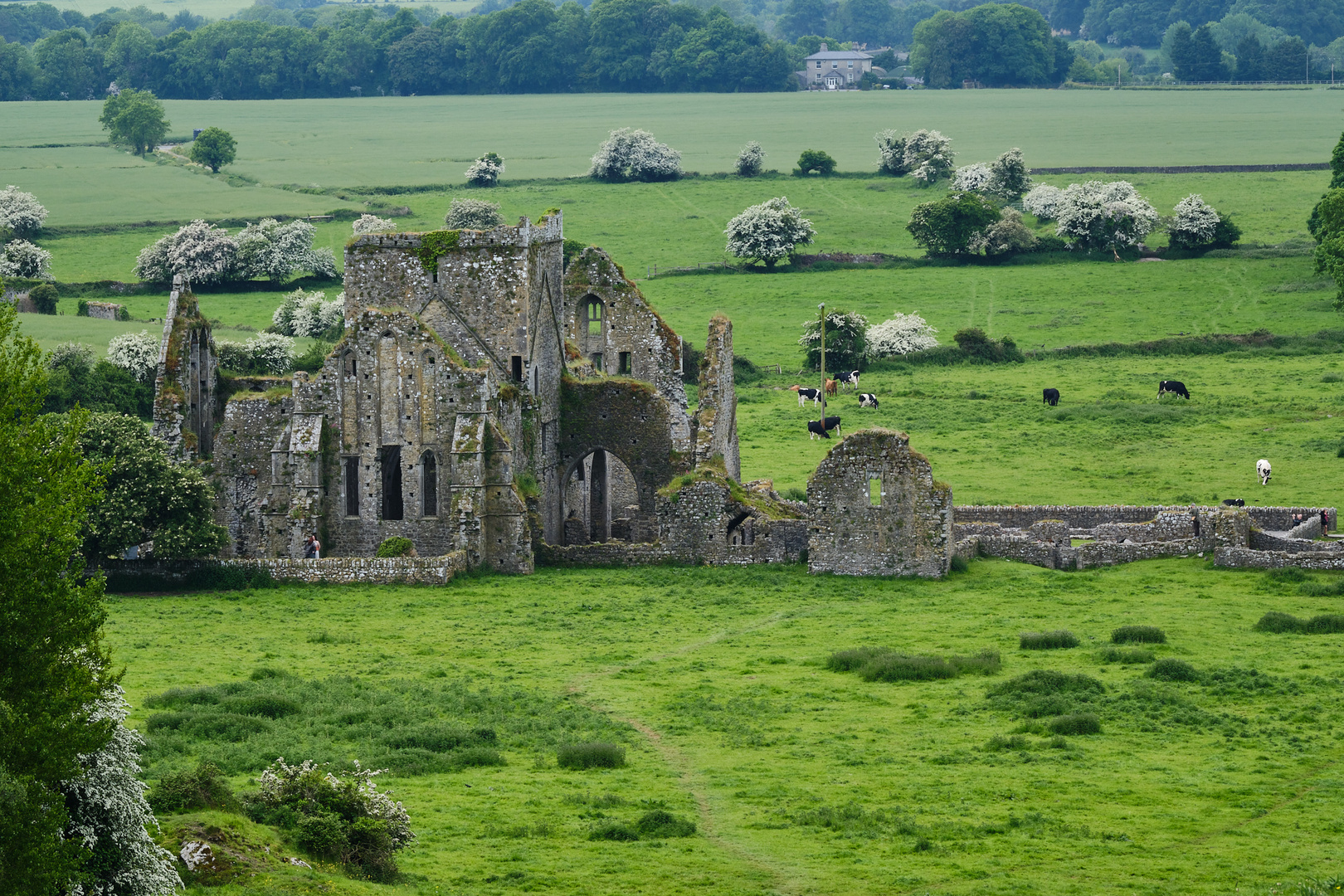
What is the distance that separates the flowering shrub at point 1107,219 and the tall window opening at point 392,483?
2770 inches

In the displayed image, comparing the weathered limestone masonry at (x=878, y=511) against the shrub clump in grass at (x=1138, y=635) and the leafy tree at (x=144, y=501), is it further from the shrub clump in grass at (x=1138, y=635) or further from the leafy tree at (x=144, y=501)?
the leafy tree at (x=144, y=501)

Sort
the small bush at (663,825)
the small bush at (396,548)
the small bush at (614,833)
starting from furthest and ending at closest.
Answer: the small bush at (396,548) → the small bush at (663,825) → the small bush at (614,833)

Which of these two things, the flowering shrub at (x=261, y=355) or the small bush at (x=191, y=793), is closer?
the small bush at (x=191, y=793)

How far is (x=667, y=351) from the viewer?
200 ft

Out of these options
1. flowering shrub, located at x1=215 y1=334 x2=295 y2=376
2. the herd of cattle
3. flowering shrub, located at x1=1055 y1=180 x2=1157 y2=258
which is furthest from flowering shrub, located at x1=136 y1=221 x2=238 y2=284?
flowering shrub, located at x1=1055 y1=180 x2=1157 y2=258

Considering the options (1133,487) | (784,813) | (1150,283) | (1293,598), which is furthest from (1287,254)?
(784,813)

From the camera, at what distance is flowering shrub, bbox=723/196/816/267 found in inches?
4498

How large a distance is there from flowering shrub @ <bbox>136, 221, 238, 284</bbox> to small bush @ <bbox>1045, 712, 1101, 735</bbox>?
3269 inches

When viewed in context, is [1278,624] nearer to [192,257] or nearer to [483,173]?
[192,257]

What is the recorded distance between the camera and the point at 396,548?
176 ft

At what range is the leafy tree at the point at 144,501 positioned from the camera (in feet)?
165

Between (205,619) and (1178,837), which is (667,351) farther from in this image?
(1178,837)

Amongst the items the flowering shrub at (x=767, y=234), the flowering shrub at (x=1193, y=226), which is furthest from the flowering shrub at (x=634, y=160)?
the flowering shrub at (x=1193, y=226)

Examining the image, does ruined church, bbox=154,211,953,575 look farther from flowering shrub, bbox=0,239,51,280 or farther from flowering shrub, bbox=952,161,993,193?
flowering shrub, bbox=952,161,993,193
